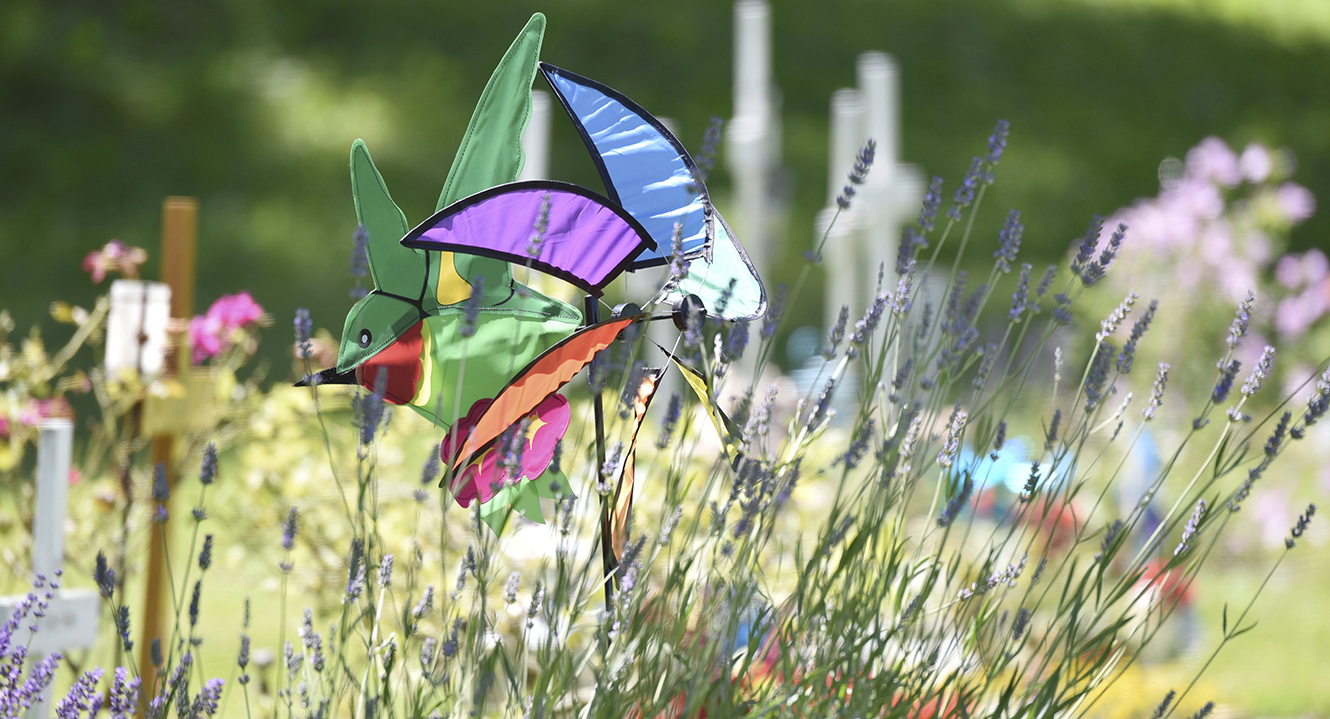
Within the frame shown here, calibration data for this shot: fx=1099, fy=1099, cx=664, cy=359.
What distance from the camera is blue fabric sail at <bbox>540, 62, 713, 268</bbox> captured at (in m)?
1.21

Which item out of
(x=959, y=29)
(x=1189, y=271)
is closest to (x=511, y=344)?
(x=1189, y=271)

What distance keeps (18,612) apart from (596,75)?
8.53m

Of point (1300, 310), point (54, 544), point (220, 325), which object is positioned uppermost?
point (1300, 310)

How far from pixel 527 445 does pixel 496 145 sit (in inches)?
12.8

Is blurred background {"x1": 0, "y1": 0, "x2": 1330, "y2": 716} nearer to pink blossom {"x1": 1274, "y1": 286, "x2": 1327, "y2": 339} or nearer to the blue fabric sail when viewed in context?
pink blossom {"x1": 1274, "y1": 286, "x2": 1327, "y2": 339}

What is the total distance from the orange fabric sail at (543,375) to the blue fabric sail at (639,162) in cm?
12

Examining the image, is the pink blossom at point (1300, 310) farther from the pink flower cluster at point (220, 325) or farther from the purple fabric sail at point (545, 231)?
the purple fabric sail at point (545, 231)

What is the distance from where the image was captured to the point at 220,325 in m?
2.29

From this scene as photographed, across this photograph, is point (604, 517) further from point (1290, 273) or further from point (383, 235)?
point (1290, 273)

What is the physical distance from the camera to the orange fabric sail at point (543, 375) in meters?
1.11

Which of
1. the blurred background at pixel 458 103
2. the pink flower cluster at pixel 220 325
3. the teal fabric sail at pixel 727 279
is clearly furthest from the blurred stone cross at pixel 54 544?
the blurred background at pixel 458 103

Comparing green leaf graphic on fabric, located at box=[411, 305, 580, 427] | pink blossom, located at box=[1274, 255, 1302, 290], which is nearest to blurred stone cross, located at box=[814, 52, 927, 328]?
pink blossom, located at box=[1274, 255, 1302, 290]

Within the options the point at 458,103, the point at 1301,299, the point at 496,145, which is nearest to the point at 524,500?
the point at 496,145

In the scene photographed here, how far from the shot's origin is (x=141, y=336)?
6.91 ft
